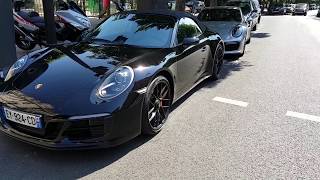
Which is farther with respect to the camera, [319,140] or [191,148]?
[319,140]

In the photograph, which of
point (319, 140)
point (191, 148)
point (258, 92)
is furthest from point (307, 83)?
point (191, 148)

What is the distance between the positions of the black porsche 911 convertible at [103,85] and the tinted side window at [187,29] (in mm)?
23

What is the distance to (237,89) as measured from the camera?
6793 mm

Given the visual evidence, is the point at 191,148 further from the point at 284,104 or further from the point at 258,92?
the point at 258,92

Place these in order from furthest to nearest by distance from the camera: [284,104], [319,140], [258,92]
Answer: [258,92] < [284,104] < [319,140]

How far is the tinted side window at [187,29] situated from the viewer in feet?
18.0

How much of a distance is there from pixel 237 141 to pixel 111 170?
1.55 meters

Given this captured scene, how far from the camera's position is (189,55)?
18.0 feet

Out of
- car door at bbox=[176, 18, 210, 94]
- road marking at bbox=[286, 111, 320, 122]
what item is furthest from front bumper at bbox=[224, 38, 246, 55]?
road marking at bbox=[286, 111, 320, 122]

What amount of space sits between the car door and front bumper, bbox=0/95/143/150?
1.58 metres

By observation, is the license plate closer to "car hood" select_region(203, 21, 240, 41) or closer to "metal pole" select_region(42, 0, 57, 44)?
"metal pole" select_region(42, 0, 57, 44)

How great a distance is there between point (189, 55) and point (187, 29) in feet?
1.78

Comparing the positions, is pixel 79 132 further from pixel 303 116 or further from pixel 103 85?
pixel 303 116

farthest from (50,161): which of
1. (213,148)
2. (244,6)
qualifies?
(244,6)
